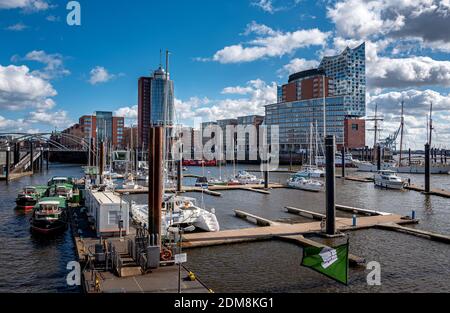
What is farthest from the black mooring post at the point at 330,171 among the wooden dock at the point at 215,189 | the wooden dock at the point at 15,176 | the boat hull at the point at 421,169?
the boat hull at the point at 421,169

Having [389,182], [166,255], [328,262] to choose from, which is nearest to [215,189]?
[389,182]

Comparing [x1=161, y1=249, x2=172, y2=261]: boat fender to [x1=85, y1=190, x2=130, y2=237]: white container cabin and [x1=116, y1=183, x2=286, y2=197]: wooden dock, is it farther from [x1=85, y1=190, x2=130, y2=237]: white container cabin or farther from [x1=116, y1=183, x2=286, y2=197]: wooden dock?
[x1=116, y1=183, x2=286, y2=197]: wooden dock

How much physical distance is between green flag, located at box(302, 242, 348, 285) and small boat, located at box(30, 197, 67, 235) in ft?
80.9

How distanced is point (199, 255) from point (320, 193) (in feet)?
157

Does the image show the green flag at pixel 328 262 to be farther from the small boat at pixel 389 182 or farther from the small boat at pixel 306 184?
the small boat at pixel 389 182

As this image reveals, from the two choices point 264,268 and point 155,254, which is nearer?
point 155,254

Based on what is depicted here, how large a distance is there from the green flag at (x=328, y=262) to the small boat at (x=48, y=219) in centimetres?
2465

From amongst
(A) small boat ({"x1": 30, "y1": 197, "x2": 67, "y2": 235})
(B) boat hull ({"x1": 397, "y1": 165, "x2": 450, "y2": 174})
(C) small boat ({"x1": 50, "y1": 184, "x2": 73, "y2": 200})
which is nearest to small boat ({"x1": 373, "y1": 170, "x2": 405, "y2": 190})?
(C) small boat ({"x1": 50, "y1": 184, "x2": 73, "y2": 200})

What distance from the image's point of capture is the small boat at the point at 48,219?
3512 cm
